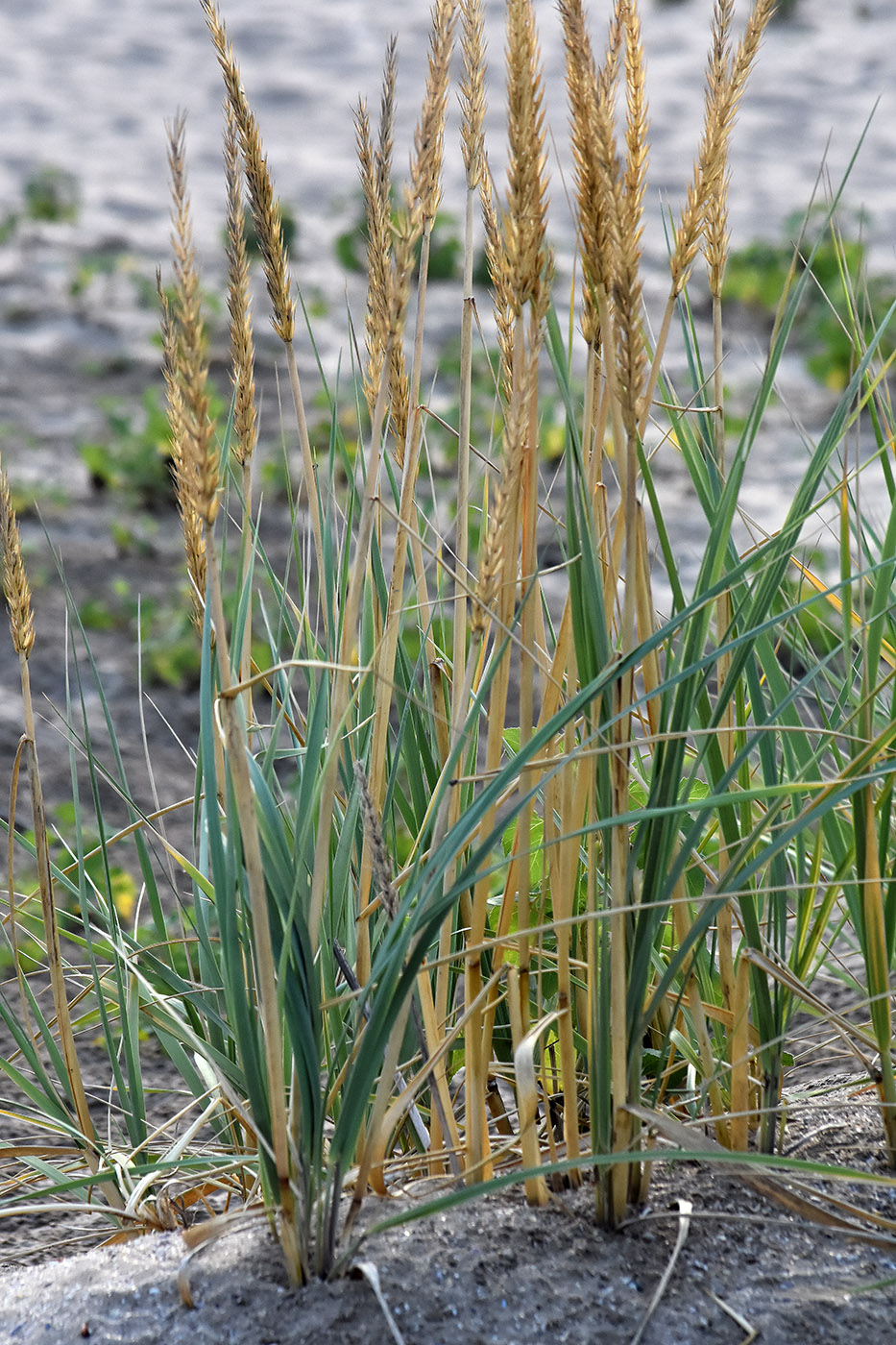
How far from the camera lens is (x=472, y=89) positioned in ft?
3.04

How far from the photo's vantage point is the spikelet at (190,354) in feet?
2.32

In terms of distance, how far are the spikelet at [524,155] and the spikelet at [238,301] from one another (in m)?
0.18

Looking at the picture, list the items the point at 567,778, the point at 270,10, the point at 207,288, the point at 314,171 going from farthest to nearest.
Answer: the point at 270,10, the point at 314,171, the point at 207,288, the point at 567,778

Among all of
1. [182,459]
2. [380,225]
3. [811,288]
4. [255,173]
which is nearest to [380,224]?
[380,225]

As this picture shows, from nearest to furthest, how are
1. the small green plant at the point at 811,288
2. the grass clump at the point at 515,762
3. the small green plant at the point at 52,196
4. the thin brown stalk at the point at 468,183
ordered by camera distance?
1. the grass clump at the point at 515,762
2. the thin brown stalk at the point at 468,183
3. the small green plant at the point at 811,288
4. the small green plant at the point at 52,196

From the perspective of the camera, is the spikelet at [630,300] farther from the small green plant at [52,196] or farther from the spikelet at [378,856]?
the small green plant at [52,196]

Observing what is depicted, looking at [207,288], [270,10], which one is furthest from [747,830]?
[270,10]

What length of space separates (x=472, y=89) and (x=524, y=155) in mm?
178

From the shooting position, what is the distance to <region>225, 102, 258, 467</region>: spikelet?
851 millimetres

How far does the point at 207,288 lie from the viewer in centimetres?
460

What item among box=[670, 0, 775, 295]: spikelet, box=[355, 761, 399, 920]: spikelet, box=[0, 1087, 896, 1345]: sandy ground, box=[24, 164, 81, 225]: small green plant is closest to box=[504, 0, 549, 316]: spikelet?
box=[670, 0, 775, 295]: spikelet

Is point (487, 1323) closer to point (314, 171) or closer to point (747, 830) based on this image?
point (747, 830)

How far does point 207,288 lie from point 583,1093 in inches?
158

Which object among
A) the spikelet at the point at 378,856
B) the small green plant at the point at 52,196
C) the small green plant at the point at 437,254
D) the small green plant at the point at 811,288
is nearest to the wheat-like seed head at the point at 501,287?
the spikelet at the point at 378,856
